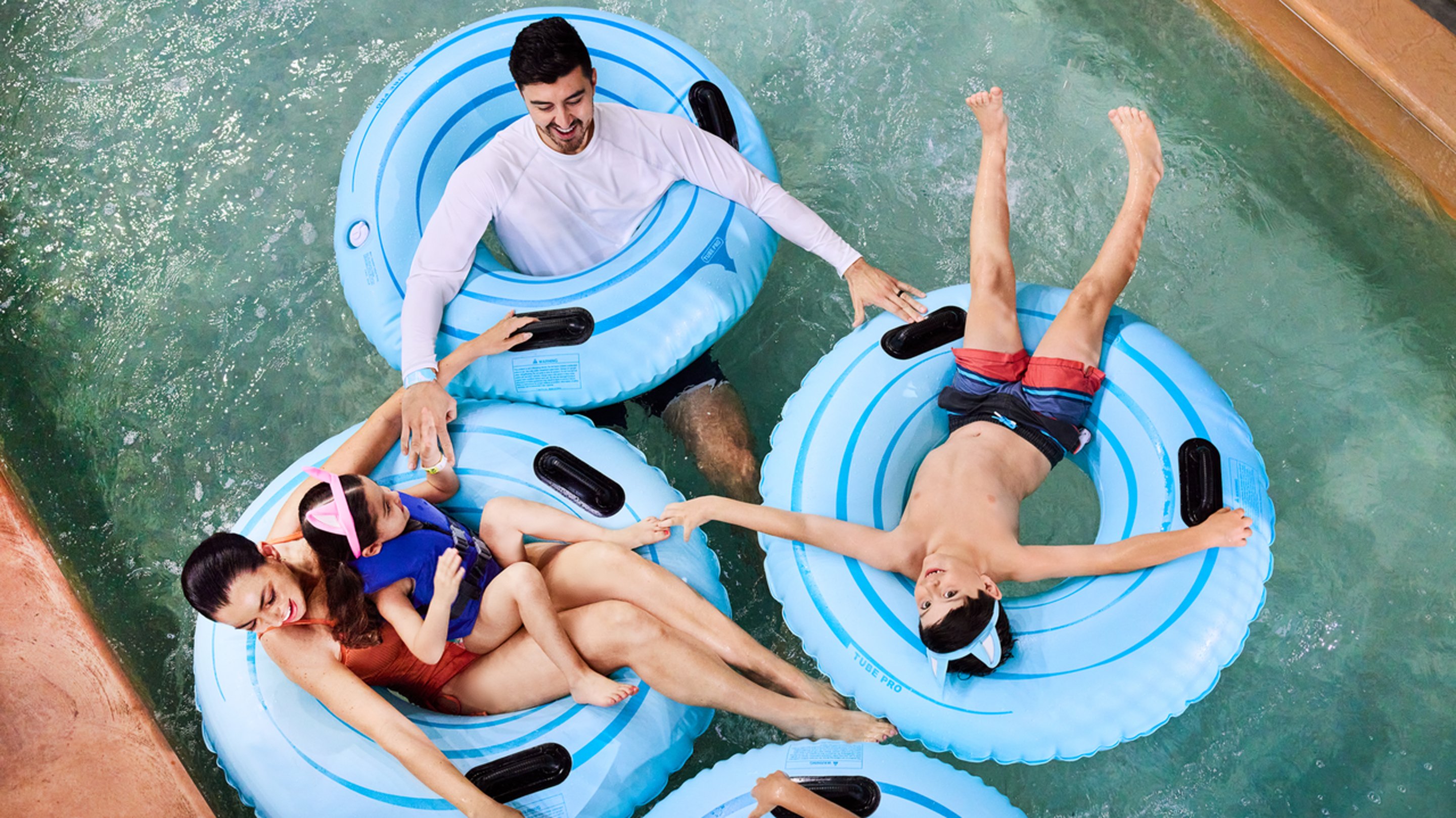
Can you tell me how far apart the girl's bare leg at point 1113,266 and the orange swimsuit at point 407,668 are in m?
1.68

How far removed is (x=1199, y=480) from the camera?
234 cm

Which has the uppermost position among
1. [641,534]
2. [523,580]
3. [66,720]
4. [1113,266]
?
[1113,266]

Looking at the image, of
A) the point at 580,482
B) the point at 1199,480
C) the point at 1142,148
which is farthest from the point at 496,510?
the point at 1142,148

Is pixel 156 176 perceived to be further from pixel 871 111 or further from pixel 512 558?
pixel 871 111

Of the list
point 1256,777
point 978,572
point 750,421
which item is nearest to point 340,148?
point 750,421

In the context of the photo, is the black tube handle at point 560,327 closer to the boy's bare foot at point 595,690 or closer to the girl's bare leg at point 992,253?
the boy's bare foot at point 595,690

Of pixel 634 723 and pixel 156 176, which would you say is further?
pixel 156 176

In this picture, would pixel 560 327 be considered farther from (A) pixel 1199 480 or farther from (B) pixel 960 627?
(A) pixel 1199 480

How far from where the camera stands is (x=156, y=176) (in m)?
3.84

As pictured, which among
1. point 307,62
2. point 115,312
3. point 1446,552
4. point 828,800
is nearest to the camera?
point 828,800

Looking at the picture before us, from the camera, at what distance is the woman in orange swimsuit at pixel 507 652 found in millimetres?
2105

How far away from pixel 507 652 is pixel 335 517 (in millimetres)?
579

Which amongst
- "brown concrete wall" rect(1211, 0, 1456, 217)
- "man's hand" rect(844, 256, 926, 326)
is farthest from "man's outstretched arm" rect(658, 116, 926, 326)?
"brown concrete wall" rect(1211, 0, 1456, 217)

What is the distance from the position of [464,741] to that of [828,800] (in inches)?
33.3
